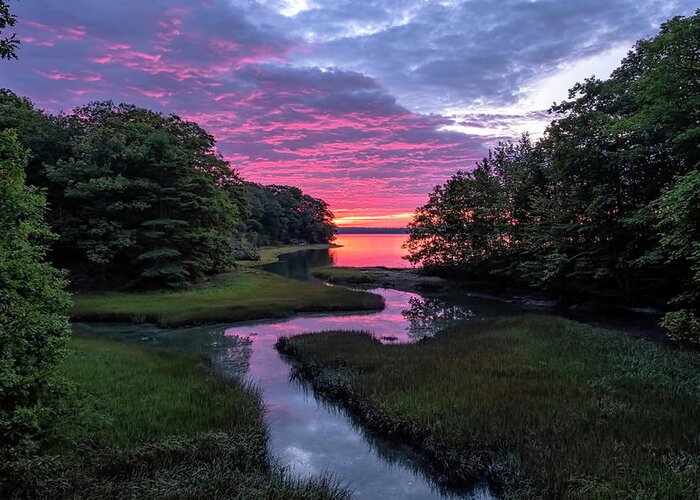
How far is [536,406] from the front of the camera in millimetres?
12016

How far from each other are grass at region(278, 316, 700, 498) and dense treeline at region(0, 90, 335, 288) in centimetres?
2364

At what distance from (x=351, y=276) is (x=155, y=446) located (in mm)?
51164

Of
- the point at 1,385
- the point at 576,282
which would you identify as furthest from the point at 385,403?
the point at 576,282

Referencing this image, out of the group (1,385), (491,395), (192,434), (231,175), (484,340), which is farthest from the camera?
(231,175)

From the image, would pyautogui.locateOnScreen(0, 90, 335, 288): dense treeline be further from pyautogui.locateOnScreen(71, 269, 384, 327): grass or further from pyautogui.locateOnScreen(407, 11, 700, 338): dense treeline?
pyautogui.locateOnScreen(407, 11, 700, 338): dense treeline

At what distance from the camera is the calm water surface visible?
10.1 meters

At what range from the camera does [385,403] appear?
512 inches

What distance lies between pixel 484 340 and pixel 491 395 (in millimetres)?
9025

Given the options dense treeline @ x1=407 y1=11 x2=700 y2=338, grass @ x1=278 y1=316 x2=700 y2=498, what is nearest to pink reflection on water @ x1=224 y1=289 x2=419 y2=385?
grass @ x1=278 y1=316 x2=700 y2=498

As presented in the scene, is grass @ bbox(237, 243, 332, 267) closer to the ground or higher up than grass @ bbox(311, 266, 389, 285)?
higher up

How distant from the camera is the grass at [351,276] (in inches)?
2286

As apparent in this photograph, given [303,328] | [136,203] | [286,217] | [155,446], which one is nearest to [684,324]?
[155,446]

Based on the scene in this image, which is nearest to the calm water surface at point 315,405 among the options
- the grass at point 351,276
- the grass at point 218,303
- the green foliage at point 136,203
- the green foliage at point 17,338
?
the grass at point 218,303

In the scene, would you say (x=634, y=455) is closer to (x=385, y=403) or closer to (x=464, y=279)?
(x=385, y=403)
